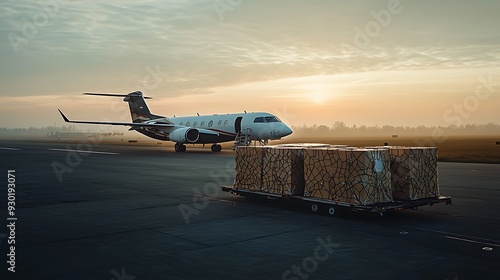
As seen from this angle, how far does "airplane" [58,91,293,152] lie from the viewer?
Result: 4018 centimetres

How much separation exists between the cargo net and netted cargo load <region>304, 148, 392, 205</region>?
64cm

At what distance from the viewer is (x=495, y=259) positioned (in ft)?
24.1

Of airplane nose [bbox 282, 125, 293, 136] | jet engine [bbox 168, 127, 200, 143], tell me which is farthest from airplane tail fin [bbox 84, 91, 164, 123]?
airplane nose [bbox 282, 125, 293, 136]

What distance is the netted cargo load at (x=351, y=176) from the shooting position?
35.9ft

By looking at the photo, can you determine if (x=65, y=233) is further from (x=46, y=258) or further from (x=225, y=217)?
(x=225, y=217)

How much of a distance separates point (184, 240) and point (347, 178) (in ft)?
15.1

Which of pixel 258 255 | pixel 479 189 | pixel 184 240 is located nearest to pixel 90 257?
pixel 184 240

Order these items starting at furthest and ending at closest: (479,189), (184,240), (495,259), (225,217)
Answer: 1. (479,189)
2. (225,217)
3. (184,240)
4. (495,259)

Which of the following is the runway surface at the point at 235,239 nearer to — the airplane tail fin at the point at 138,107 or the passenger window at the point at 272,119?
the passenger window at the point at 272,119

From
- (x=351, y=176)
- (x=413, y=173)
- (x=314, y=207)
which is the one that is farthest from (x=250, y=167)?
(x=413, y=173)

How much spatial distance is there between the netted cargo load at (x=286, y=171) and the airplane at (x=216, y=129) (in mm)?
26619

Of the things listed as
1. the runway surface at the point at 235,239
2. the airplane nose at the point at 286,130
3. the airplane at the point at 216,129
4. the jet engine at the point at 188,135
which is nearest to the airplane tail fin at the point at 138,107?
the airplane at the point at 216,129

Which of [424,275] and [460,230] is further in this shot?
[460,230]

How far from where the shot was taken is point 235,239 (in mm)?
8812
